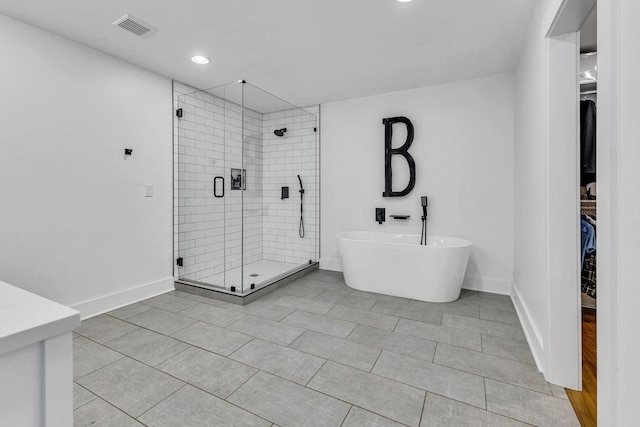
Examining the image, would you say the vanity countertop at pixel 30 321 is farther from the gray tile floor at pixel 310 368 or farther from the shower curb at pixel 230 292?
the shower curb at pixel 230 292

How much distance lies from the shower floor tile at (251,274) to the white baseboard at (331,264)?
1.30 ft

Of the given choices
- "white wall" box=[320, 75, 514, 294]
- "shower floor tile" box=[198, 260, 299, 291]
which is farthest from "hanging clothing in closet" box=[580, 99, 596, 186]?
"shower floor tile" box=[198, 260, 299, 291]

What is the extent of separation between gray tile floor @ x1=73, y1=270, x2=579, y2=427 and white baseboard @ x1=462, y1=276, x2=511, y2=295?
1.28ft

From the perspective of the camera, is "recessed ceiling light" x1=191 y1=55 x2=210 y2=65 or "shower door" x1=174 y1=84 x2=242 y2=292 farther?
"shower door" x1=174 y1=84 x2=242 y2=292

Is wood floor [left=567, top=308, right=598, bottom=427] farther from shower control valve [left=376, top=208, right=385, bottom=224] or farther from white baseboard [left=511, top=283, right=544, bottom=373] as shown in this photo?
shower control valve [left=376, top=208, right=385, bottom=224]

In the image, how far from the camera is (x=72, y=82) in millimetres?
2621

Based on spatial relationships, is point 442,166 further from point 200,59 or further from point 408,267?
point 200,59

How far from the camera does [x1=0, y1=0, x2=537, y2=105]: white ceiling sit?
2195 millimetres

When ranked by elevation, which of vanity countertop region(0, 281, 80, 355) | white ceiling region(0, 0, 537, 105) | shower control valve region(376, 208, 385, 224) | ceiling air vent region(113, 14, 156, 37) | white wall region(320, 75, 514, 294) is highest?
white ceiling region(0, 0, 537, 105)

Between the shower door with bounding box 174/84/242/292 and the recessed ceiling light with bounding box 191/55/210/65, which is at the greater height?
the recessed ceiling light with bounding box 191/55/210/65

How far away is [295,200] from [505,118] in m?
2.83

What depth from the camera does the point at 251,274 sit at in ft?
12.8

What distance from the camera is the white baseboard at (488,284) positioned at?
3.38 meters

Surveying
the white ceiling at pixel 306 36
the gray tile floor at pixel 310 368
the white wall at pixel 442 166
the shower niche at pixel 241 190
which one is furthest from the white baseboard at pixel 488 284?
the white ceiling at pixel 306 36
